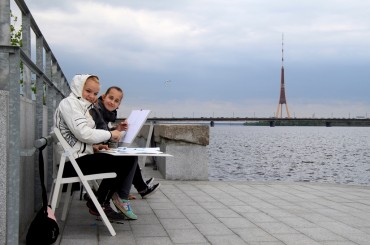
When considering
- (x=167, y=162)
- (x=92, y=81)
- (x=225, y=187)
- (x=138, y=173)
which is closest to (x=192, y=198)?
(x=138, y=173)

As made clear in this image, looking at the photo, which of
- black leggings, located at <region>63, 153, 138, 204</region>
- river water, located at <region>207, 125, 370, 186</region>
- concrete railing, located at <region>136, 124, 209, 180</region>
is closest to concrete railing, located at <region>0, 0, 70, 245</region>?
black leggings, located at <region>63, 153, 138, 204</region>

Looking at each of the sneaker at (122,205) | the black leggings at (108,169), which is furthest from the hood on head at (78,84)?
the sneaker at (122,205)

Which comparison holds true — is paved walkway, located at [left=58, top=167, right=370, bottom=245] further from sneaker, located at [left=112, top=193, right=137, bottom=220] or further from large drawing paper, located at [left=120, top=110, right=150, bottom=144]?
large drawing paper, located at [left=120, top=110, right=150, bottom=144]

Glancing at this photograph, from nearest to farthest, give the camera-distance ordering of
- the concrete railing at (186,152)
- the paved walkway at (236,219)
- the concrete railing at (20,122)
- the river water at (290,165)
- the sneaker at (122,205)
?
the concrete railing at (20,122), the paved walkway at (236,219), the sneaker at (122,205), the concrete railing at (186,152), the river water at (290,165)

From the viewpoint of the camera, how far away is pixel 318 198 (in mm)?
7633

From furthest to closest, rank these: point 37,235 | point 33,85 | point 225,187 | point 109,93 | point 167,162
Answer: point 167,162 → point 225,187 → point 109,93 → point 33,85 → point 37,235

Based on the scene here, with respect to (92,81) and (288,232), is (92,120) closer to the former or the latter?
(92,81)

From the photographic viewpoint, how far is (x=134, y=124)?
5.89m

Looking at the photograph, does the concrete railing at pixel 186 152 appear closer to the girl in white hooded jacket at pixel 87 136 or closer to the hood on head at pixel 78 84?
the girl in white hooded jacket at pixel 87 136

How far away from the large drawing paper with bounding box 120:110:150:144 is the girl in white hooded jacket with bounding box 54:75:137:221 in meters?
0.33

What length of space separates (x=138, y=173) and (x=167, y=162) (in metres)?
2.35

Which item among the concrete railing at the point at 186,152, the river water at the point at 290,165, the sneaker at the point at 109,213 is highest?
the concrete railing at the point at 186,152

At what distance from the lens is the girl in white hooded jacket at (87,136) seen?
4.84 metres

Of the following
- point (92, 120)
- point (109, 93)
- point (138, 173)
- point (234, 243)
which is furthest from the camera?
point (138, 173)
